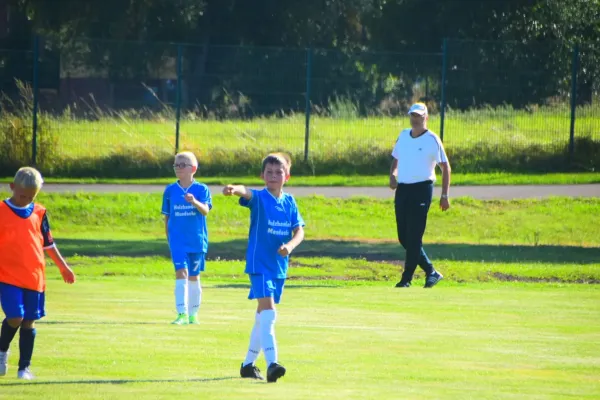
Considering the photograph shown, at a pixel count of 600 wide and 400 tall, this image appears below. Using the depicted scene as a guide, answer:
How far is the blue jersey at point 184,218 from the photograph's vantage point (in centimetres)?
1180

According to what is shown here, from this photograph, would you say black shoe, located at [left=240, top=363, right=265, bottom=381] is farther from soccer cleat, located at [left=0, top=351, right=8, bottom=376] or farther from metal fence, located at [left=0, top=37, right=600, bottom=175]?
metal fence, located at [left=0, top=37, right=600, bottom=175]

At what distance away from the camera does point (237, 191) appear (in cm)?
820

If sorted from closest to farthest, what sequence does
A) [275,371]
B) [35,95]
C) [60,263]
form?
[275,371] → [60,263] → [35,95]

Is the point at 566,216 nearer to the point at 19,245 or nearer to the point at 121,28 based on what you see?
the point at 19,245

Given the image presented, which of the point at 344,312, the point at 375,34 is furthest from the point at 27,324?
the point at 375,34

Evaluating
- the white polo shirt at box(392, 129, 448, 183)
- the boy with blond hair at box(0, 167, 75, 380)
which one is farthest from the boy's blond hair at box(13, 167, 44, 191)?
the white polo shirt at box(392, 129, 448, 183)

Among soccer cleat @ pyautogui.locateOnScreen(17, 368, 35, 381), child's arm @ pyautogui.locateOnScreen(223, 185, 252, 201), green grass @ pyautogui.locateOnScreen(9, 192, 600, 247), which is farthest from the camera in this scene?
green grass @ pyautogui.locateOnScreen(9, 192, 600, 247)

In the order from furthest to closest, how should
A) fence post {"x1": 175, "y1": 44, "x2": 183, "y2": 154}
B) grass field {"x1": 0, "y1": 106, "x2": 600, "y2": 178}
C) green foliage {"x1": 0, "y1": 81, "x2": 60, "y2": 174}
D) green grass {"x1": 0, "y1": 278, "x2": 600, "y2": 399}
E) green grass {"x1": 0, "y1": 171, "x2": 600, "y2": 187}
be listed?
1. grass field {"x1": 0, "y1": 106, "x2": 600, "y2": 178}
2. green grass {"x1": 0, "y1": 171, "x2": 600, "y2": 187}
3. green foliage {"x1": 0, "y1": 81, "x2": 60, "y2": 174}
4. fence post {"x1": 175, "y1": 44, "x2": 183, "y2": 154}
5. green grass {"x1": 0, "y1": 278, "x2": 600, "y2": 399}

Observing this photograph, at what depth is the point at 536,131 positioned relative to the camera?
28.4m

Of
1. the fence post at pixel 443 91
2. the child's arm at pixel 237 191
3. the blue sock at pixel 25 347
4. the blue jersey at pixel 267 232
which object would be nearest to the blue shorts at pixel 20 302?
the blue sock at pixel 25 347

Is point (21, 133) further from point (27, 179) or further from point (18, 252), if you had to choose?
point (27, 179)

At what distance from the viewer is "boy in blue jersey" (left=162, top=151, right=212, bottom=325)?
38.4 ft

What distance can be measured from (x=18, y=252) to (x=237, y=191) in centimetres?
170

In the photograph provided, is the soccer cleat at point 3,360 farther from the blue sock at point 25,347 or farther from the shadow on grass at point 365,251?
the shadow on grass at point 365,251
